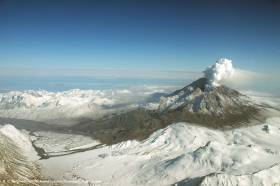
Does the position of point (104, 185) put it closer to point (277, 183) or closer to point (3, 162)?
point (3, 162)

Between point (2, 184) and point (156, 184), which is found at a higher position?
point (2, 184)

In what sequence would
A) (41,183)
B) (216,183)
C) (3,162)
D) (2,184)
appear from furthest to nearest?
(3,162), (41,183), (216,183), (2,184)

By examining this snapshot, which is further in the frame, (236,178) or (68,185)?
(68,185)

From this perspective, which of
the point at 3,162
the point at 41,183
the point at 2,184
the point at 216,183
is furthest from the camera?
the point at 3,162

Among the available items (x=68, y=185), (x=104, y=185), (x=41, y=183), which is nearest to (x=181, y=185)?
(x=104, y=185)

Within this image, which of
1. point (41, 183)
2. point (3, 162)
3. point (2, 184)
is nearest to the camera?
point (2, 184)

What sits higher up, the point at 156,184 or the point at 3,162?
the point at 3,162

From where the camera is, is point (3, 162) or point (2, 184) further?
point (3, 162)

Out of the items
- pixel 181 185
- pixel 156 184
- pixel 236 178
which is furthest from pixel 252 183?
pixel 156 184

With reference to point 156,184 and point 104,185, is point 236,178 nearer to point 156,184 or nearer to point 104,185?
point 156,184
